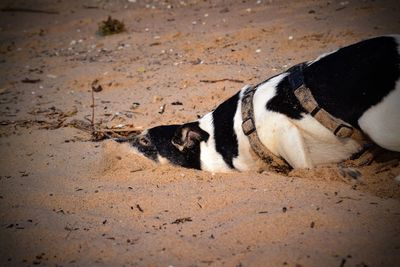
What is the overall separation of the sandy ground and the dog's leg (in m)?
0.10

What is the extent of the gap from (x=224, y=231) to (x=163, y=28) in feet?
19.7

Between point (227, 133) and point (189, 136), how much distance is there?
0.36 meters

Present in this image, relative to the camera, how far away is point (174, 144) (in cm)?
344

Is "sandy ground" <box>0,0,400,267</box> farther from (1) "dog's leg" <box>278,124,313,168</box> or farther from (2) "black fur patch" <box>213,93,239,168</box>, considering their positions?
(2) "black fur patch" <box>213,93,239,168</box>

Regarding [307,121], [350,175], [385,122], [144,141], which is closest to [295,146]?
[307,121]

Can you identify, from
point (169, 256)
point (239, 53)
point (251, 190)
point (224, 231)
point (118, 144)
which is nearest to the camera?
point (169, 256)

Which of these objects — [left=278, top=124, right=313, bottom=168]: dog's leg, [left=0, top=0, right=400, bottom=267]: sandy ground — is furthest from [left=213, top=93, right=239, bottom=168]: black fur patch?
[left=278, top=124, right=313, bottom=168]: dog's leg

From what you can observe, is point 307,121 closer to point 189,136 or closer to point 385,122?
point 385,122

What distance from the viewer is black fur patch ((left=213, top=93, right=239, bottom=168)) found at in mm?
3230

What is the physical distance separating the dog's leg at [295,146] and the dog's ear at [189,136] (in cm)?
77

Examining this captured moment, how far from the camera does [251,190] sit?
2.62m

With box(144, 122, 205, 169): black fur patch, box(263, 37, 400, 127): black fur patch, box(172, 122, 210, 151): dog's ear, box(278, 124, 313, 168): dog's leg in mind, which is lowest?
box(144, 122, 205, 169): black fur patch

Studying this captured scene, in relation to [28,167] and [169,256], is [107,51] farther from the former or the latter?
[169,256]

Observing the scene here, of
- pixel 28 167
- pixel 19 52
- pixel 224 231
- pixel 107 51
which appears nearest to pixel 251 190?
pixel 224 231
